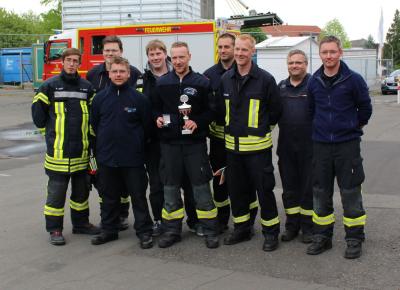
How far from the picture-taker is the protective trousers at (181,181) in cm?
543

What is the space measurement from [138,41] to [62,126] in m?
14.9

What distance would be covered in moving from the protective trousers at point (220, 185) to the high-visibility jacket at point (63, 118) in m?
1.35

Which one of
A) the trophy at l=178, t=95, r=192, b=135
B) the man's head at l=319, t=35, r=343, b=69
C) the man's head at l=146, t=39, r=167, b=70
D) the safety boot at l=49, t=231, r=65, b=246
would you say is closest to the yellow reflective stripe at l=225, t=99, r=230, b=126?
the trophy at l=178, t=95, r=192, b=135

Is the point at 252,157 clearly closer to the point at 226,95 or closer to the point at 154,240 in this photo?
the point at 226,95

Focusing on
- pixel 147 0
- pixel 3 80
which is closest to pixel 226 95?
pixel 147 0

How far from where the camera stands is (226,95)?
530cm

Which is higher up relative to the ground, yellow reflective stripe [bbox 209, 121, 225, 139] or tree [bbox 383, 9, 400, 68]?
tree [bbox 383, 9, 400, 68]

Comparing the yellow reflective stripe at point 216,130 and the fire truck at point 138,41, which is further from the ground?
the fire truck at point 138,41

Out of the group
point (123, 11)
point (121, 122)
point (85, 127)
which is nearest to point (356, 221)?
point (121, 122)

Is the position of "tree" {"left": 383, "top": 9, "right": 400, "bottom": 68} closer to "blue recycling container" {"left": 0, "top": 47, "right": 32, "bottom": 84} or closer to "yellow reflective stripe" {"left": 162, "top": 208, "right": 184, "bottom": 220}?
"blue recycling container" {"left": 0, "top": 47, "right": 32, "bottom": 84}

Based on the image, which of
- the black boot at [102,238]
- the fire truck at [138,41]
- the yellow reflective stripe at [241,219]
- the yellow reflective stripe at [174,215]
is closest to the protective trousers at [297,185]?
the yellow reflective stripe at [241,219]

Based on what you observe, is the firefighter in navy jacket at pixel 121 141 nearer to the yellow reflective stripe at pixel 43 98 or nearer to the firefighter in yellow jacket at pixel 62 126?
the firefighter in yellow jacket at pixel 62 126

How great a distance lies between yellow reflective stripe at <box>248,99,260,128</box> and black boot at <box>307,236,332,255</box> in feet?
3.92

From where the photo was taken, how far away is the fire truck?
61.7 ft
